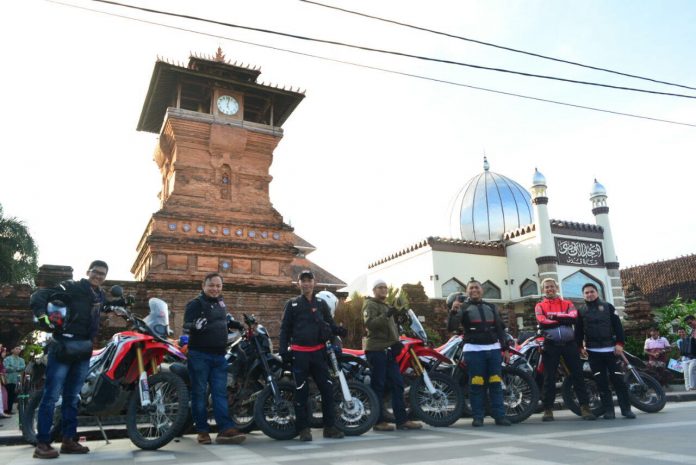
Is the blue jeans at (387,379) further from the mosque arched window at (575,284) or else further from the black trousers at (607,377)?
the mosque arched window at (575,284)

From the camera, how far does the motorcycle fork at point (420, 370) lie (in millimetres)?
5703

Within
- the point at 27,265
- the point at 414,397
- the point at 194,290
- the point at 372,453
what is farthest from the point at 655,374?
the point at 27,265

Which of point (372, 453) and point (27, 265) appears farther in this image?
point (27, 265)

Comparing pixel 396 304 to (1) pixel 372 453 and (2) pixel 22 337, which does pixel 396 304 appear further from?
(2) pixel 22 337

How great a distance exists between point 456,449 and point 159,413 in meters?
2.65

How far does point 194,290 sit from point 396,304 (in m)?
10.9

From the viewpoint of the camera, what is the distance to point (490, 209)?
30609 mm

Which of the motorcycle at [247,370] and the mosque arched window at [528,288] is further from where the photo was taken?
the mosque arched window at [528,288]

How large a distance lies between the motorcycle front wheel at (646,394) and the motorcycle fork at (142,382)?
5.61 m

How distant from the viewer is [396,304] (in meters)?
5.93

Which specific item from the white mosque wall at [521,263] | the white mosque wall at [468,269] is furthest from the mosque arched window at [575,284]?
the white mosque wall at [468,269]

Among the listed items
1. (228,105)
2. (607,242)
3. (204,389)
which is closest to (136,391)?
(204,389)

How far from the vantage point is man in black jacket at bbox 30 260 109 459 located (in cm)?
452

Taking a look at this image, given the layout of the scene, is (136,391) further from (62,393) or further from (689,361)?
(689,361)
